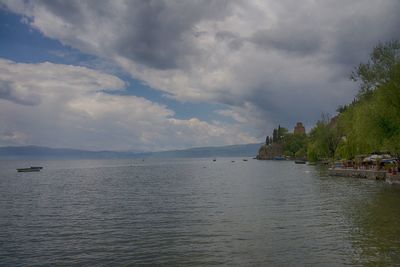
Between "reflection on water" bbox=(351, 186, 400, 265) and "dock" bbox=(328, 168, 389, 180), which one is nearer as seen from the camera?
"reflection on water" bbox=(351, 186, 400, 265)

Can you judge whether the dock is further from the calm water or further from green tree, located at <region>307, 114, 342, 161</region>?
green tree, located at <region>307, 114, 342, 161</region>

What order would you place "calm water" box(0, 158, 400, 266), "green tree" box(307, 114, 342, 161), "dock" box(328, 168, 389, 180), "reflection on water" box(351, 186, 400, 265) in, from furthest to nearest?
"green tree" box(307, 114, 342, 161)
"dock" box(328, 168, 389, 180)
"calm water" box(0, 158, 400, 266)
"reflection on water" box(351, 186, 400, 265)

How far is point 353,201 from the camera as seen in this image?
37.5 m

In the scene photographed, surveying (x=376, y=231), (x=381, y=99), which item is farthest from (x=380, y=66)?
(x=376, y=231)

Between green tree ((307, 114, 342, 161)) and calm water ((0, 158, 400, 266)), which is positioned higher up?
green tree ((307, 114, 342, 161))

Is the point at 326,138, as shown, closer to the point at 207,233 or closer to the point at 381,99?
the point at 381,99

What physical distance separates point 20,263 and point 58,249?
2.56 meters

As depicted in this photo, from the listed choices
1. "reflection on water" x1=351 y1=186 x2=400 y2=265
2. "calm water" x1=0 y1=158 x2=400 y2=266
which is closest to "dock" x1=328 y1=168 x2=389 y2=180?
"calm water" x1=0 y1=158 x2=400 y2=266

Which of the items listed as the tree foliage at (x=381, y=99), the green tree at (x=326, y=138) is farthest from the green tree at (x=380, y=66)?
the green tree at (x=326, y=138)

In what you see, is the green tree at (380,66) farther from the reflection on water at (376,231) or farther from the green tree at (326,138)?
the green tree at (326,138)

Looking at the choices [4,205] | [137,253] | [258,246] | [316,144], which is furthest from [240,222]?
[316,144]

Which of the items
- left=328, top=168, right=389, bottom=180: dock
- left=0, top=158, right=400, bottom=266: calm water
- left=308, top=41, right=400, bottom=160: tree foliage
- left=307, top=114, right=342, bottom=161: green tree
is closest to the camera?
left=0, top=158, right=400, bottom=266: calm water

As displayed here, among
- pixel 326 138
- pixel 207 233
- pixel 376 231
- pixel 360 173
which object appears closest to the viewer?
pixel 376 231

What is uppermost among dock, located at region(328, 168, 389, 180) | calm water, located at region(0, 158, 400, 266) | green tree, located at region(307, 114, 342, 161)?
green tree, located at region(307, 114, 342, 161)
